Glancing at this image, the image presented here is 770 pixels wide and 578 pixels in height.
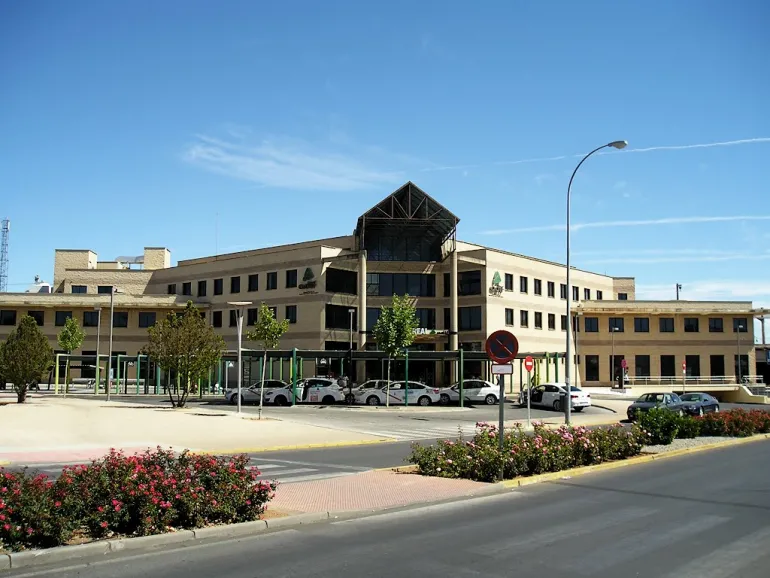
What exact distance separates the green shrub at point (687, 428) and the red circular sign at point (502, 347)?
10723 mm

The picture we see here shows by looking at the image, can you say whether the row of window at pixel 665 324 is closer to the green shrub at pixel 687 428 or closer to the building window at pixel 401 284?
the building window at pixel 401 284

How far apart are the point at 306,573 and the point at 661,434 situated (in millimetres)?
15326

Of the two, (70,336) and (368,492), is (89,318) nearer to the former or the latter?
(70,336)

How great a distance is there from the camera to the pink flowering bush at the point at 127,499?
304 inches

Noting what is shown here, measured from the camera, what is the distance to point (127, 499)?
860 centimetres

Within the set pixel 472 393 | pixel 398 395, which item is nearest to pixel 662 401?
pixel 472 393

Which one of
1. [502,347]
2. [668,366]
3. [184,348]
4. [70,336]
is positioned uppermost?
[70,336]

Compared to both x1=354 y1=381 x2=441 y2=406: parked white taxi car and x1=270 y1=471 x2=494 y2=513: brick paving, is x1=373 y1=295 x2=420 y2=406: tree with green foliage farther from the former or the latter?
x1=270 y1=471 x2=494 y2=513: brick paving

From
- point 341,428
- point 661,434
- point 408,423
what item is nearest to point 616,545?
point 661,434

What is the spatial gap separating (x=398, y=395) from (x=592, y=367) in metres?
31.0

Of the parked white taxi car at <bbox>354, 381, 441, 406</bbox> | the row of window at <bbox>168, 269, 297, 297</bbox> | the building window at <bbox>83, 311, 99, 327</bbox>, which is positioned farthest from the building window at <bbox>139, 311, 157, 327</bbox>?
the parked white taxi car at <bbox>354, 381, 441, 406</bbox>

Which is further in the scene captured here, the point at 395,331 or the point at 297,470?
the point at 395,331

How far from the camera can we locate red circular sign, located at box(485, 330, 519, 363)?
13.3 m

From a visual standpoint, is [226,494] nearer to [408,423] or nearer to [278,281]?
[408,423]
